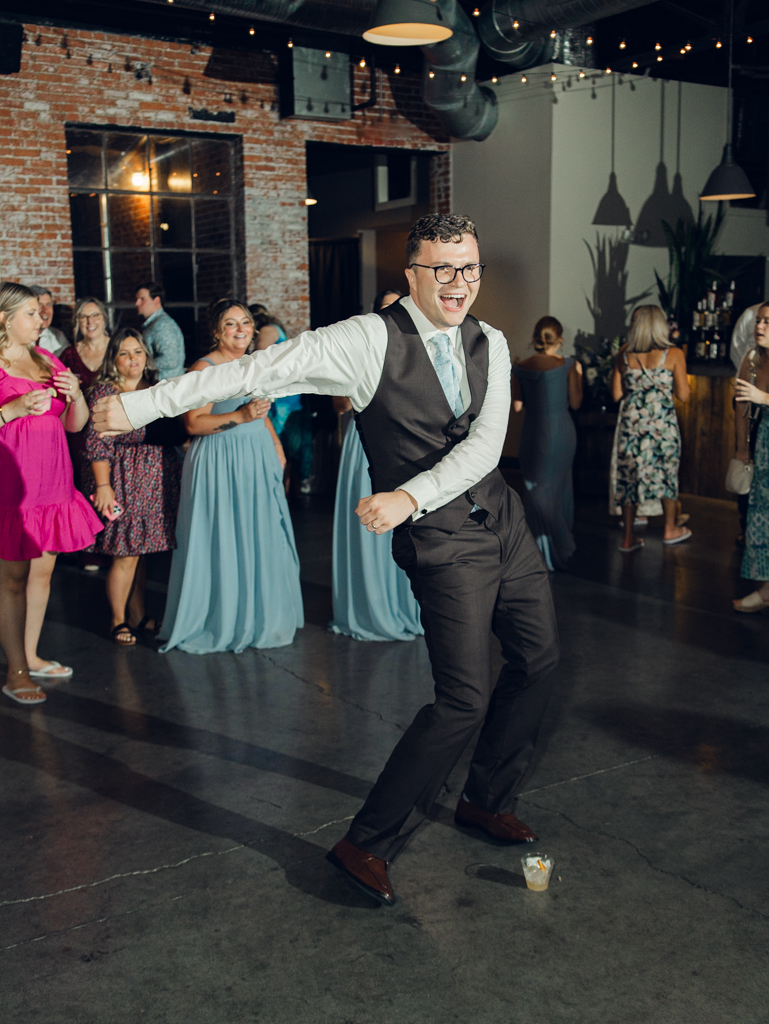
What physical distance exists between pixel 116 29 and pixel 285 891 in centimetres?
753

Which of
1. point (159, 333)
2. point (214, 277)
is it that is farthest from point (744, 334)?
point (214, 277)

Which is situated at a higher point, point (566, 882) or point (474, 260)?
point (474, 260)

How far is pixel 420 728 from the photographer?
2350 mm

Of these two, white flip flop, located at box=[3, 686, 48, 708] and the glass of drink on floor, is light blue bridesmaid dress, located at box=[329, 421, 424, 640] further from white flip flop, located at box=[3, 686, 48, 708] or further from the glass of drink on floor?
the glass of drink on floor

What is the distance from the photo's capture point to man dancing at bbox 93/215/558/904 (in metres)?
2.20

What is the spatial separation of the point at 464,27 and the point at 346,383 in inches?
245

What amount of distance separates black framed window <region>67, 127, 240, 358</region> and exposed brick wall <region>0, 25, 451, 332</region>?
204 mm

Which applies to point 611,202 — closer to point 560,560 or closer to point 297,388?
point 560,560

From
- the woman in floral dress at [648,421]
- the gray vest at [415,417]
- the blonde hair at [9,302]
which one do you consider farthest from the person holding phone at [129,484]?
the woman in floral dress at [648,421]

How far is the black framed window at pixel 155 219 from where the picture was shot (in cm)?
820

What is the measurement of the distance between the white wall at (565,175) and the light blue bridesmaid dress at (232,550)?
5393 mm

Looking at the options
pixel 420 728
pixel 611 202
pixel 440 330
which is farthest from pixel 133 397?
pixel 611 202

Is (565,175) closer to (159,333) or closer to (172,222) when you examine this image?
(172,222)

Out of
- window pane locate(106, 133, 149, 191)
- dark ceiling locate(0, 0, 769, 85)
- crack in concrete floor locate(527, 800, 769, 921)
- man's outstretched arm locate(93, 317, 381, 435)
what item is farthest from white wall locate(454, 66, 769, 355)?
man's outstretched arm locate(93, 317, 381, 435)
